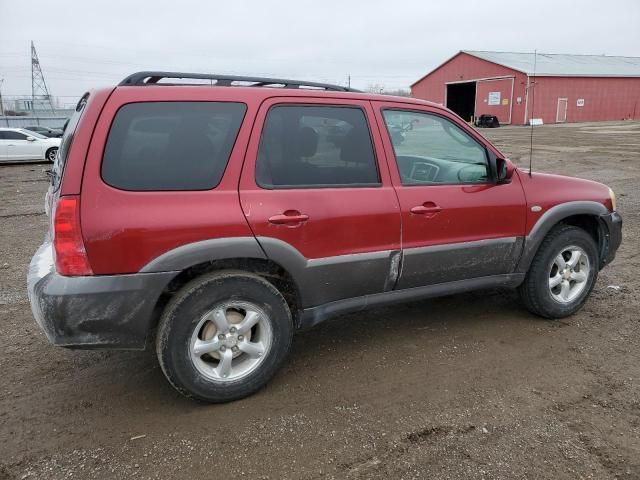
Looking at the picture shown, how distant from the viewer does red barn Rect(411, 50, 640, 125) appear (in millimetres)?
42969

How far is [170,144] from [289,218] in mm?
775

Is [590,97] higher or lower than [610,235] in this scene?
higher

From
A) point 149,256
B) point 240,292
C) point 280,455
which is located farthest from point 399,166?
point 280,455

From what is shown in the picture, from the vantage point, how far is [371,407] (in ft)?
9.71

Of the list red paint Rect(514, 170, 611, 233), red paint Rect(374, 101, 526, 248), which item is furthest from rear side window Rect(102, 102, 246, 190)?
red paint Rect(514, 170, 611, 233)

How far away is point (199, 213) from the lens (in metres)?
2.76

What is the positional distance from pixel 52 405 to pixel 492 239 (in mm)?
3082

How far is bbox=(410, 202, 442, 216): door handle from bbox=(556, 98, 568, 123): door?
46.5 metres

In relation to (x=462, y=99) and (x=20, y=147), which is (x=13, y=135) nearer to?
(x=20, y=147)

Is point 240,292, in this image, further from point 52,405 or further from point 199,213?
point 52,405

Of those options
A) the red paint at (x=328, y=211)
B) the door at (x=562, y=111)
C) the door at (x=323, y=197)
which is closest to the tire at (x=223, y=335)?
the door at (x=323, y=197)

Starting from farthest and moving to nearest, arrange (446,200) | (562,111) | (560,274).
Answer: (562,111)
(560,274)
(446,200)

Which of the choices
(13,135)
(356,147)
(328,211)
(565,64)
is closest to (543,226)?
(356,147)

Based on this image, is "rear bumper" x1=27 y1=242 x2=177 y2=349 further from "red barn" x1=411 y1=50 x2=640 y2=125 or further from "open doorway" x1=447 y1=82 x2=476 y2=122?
"open doorway" x1=447 y1=82 x2=476 y2=122
